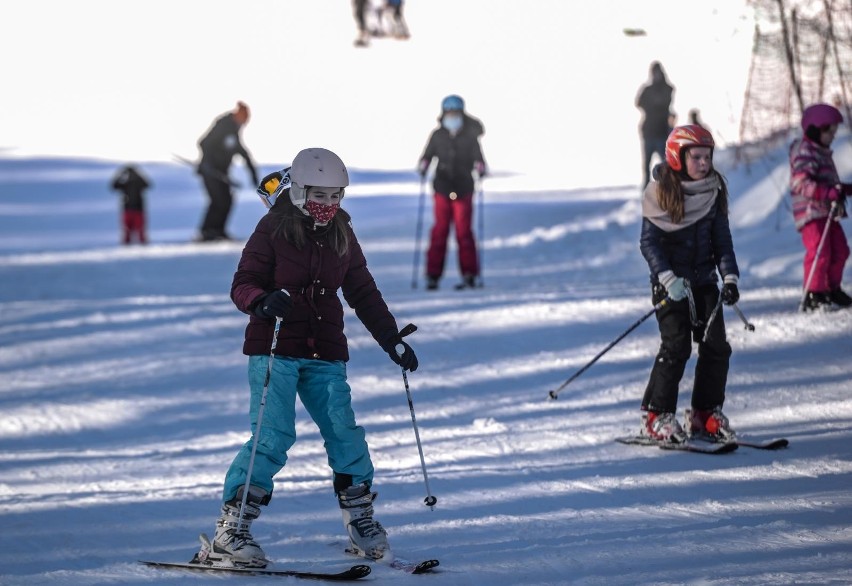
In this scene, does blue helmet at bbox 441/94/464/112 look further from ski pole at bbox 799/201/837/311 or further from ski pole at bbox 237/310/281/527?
ski pole at bbox 237/310/281/527

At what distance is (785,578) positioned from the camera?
4.84 metres

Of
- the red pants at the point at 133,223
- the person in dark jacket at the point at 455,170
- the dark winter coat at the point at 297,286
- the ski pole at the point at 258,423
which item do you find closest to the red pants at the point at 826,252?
the person in dark jacket at the point at 455,170

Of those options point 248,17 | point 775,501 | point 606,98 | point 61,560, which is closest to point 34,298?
point 61,560

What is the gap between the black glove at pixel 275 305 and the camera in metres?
5.02

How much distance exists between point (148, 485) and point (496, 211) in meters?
15.6

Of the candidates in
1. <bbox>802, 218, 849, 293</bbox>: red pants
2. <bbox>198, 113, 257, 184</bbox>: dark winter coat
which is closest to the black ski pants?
<bbox>802, 218, 849, 293</bbox>: red pants

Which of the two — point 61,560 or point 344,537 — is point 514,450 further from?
point 61,560

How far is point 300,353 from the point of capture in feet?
17.3

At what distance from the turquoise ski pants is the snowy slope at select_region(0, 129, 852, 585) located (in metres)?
0.40

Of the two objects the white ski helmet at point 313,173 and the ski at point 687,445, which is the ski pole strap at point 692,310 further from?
the white ski helmet at point 313,173

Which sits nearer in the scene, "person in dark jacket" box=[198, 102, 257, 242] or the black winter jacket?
the black winter jacket

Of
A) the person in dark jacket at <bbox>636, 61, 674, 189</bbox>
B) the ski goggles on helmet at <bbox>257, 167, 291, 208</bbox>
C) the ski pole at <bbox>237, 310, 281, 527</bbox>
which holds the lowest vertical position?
the ski pole at <bbox>237, 310, 281, 527</bbox>

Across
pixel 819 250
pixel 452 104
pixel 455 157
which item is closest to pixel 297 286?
pixel 819 250

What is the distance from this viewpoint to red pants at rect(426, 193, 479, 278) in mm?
12938
